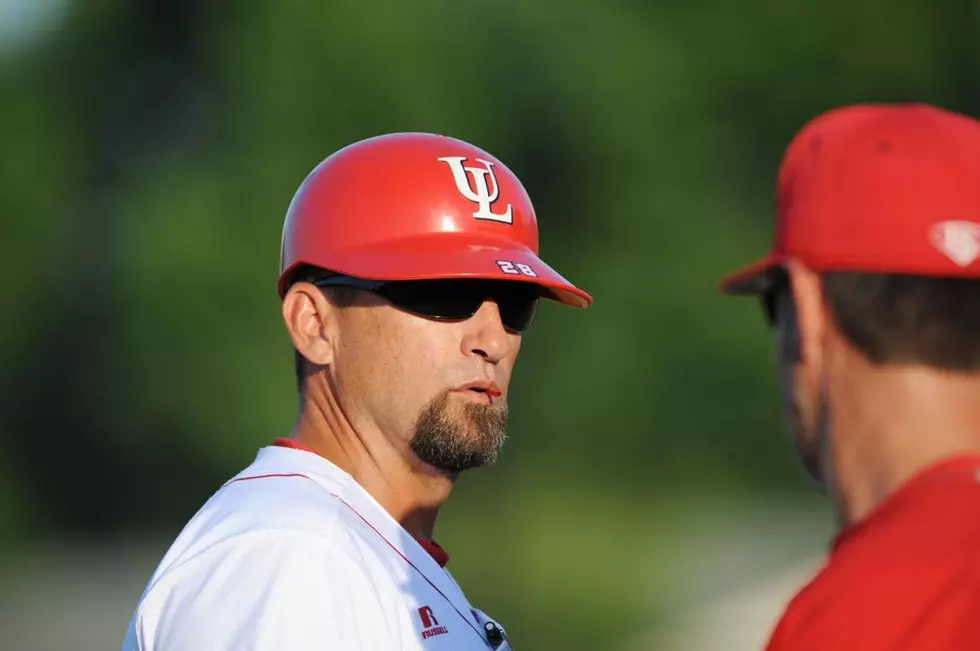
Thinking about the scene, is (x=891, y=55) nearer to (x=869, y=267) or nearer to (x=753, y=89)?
(x=753, y=89)

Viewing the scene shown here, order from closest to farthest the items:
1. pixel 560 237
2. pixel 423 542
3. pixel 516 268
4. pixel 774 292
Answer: pixel 774 292, pixel 423 542, pixel 516 268, pixel 560 237

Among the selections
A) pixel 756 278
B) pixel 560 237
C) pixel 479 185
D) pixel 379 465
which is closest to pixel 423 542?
pixel 379 465

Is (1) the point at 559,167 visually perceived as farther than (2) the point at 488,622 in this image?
Yes

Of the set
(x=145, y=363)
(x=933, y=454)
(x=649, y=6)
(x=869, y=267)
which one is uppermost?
(x=649, y=6)

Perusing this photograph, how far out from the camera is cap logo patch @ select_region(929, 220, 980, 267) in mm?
1833

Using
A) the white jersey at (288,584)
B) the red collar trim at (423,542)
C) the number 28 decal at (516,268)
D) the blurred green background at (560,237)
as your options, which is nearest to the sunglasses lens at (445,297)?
the number 28 decal at (516,268)

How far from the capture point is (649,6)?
52.9ft

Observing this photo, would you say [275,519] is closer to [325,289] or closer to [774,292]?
[325,289]

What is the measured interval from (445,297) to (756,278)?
1.41 m

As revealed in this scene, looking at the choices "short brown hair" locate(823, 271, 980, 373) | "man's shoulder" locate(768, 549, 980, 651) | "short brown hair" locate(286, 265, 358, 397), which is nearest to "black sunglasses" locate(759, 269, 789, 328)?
"short brown hair" locate(823, 271, 980, 373)

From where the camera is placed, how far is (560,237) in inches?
602

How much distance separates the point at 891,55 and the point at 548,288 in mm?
12776

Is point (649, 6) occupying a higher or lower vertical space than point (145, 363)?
higher

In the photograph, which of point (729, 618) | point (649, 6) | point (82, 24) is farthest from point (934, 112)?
point (82, 24)
